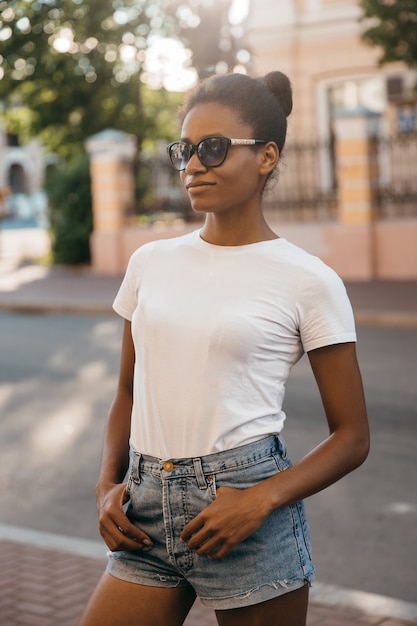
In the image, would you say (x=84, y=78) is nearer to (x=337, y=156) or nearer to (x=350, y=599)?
(x=337, y=156)

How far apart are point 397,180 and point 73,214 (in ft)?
23.9

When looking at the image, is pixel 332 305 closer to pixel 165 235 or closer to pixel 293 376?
pixel 293 376

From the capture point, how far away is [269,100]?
2199 millimetres

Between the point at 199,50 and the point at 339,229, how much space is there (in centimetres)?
845

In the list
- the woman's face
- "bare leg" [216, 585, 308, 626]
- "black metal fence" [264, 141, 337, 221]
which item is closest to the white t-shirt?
the woman's face

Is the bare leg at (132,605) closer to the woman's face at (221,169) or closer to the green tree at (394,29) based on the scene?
the woman's face at (221,169)

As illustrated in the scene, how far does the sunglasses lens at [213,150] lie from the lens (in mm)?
2104

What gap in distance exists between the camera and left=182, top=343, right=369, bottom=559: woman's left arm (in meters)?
1.99

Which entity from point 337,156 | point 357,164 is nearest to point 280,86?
point 357,164

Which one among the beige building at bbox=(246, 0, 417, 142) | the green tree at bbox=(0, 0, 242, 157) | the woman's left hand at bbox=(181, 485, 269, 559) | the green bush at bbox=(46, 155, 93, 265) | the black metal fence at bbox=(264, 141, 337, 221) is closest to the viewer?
the woman's left hand at bbox=(181, 485, 269, 559)

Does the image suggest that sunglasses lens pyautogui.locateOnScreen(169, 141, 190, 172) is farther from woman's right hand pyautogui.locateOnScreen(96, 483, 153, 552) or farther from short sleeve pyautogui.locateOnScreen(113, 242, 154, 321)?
woman's right hand pyautogui.locateOnScreen(96, 483, 153, 552)

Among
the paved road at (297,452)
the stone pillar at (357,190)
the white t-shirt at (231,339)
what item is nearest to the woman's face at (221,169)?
the white t-shirt at (231,339)

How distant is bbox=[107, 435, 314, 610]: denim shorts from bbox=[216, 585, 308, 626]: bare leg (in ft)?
0.06

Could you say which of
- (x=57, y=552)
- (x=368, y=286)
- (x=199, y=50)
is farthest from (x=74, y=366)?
(x=199, y=50)
